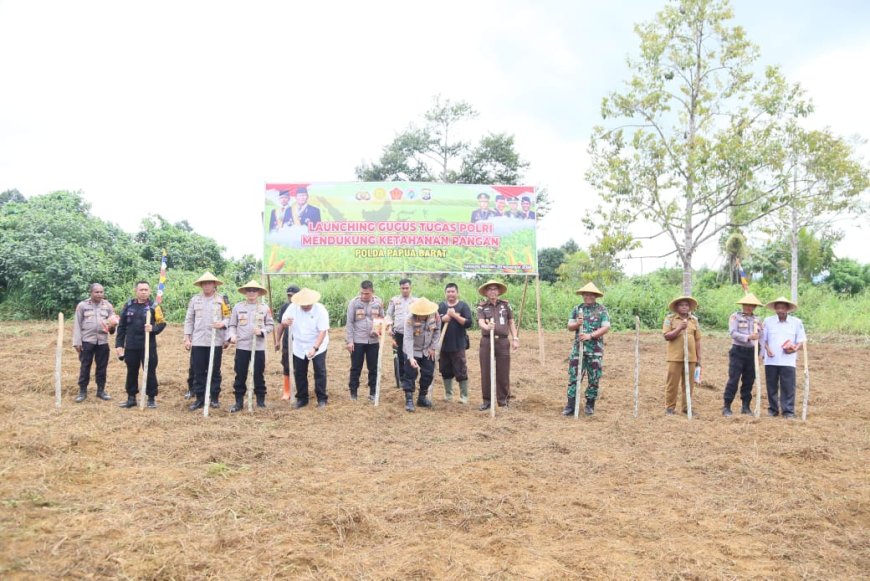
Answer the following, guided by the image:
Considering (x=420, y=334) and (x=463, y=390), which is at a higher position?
(x=420, y=334)

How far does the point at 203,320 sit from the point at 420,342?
270 cm

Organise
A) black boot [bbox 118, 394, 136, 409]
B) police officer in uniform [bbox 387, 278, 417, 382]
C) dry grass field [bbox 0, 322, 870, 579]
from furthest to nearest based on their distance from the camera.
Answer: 1. police officer in uniform [bbox 387, 278, 417, 382]
2. black boot [bbox 118, 394, 136, 409]
3. dry grass field [bbox 0, 322, 870, 579]

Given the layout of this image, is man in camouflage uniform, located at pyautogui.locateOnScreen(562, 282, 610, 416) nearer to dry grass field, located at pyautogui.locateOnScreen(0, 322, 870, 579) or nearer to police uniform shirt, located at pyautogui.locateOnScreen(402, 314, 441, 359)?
dry grass field, located at pyautogui.locateOnScreen(0, 322, 870, 579)

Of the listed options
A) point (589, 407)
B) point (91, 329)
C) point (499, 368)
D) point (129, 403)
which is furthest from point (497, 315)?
point (91, 329)

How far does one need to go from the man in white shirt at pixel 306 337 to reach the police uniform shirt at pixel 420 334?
1.03m

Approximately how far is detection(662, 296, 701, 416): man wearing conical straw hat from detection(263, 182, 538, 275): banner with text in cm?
434

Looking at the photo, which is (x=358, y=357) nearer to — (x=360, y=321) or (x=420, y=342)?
(x=360, y=321)

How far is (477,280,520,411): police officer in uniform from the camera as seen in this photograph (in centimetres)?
834

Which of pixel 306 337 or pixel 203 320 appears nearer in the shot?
pixel 203 320

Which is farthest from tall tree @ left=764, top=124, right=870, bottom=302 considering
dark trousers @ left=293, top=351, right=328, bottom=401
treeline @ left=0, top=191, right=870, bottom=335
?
dark trousers @ left=293, top=351, right=328, bottom=401

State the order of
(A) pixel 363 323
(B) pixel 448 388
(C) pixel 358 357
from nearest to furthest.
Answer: (A) pixel 363 323 < (C) pixel 358 357 < (B) pixel 448 388

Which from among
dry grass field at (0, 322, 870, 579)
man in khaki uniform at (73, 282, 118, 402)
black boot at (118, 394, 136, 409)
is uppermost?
man in khaki uniform at (73, 282, 118, 402)

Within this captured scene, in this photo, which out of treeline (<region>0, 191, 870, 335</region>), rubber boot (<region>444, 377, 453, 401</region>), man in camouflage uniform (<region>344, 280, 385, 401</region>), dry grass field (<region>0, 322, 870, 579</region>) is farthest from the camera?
treeline (<region>0, 191, 870, 335</region>)

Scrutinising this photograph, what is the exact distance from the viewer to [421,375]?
851 cm
